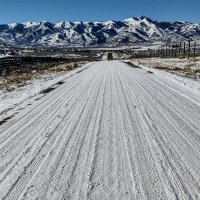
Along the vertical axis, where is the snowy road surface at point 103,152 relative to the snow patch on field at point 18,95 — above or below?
above

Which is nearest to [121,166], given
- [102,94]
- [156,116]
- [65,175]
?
[65,175]

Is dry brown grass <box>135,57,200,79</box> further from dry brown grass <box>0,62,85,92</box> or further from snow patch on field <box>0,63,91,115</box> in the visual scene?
dry brown grass <box>0,62,85,92</box>

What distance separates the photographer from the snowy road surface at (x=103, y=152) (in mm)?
5320

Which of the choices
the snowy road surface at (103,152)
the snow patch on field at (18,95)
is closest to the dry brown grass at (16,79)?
the snow patch on field at (18,95)

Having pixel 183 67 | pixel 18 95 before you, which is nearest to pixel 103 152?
pixel 18 95

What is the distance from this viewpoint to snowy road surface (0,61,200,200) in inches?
209

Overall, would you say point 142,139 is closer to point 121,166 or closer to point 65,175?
point 121,166

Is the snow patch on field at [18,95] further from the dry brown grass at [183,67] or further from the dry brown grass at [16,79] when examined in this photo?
the dry brown grass at [183,67]

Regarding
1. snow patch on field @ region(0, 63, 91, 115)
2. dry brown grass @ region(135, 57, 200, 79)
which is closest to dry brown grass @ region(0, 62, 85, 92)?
snow patch on field @ region(0, 63, 91, 115)

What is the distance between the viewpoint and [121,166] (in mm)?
6258

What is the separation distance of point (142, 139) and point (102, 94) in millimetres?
7978

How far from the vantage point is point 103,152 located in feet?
23.3

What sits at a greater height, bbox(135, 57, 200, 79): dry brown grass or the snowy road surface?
the snowy road surface

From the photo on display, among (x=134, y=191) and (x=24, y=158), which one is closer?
(x=134, y=191)
